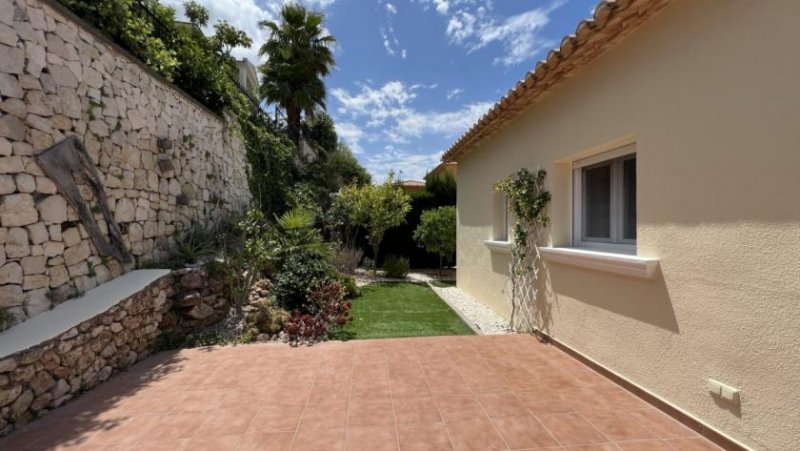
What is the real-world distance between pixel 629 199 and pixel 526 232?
1.97 metres

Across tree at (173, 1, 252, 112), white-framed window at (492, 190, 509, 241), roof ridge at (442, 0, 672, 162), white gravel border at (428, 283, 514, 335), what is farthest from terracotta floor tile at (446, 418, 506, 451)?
tree at (173, 1, 252, 112)

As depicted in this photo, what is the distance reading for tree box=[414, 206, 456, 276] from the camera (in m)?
13.5

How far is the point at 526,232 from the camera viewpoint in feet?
20.6

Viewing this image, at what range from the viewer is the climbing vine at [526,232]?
232 inches

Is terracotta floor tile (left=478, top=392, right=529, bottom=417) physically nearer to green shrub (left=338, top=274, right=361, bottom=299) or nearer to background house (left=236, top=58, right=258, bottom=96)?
green shrub (left=338, top=274, right=361, bottom=299)

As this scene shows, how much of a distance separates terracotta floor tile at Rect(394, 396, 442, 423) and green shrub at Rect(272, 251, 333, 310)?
4.36 metres

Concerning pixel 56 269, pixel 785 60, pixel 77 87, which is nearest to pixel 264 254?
pixel 56 269

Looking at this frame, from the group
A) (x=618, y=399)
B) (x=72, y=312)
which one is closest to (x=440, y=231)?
(x=618, y=399)

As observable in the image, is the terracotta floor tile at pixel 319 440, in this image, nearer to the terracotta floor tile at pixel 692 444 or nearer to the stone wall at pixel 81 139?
the terracotta floor tile at pixel 692 444

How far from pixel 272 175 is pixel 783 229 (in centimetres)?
1418

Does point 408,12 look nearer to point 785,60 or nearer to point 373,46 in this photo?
point 373,46

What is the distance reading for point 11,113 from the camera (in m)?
4.23

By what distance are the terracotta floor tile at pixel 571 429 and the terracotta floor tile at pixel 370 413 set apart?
156 centimetres

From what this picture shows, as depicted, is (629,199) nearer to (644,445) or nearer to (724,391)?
(724,391)
